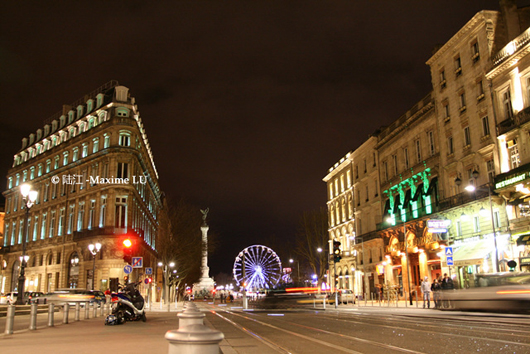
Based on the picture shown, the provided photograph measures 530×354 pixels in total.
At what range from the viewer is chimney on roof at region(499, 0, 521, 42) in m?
34.3

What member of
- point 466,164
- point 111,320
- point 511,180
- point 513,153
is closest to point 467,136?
point 466,164

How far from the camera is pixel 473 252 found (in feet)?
108

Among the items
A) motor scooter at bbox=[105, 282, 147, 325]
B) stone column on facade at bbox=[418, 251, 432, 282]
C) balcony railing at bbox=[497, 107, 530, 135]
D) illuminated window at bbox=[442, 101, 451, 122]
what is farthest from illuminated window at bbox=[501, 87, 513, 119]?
motor scooter at bbox=[105, 282, 147, 325]

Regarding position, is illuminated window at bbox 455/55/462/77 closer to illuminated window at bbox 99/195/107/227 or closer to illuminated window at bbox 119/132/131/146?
illuminated window at bbox 119/132/131/146

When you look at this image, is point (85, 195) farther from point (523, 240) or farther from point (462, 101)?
point (523, 240)

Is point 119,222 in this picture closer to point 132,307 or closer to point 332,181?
point 332,181

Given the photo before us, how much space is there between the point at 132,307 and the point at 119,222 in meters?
38.5

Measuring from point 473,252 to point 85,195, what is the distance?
44.5m

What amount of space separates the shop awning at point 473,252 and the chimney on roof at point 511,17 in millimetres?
14495

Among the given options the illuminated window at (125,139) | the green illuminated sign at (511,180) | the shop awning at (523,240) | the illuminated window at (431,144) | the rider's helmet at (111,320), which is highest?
the illuminated window at (125,139)

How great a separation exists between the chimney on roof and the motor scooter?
99.7 ft

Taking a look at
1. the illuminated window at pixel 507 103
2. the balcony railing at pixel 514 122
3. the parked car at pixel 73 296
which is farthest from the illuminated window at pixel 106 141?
the illuminated window at pixel 507 103

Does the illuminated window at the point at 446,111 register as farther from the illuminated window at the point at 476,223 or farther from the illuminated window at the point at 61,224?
the illuminated window at the point at 61,224

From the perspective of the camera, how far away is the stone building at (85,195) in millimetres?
55906
